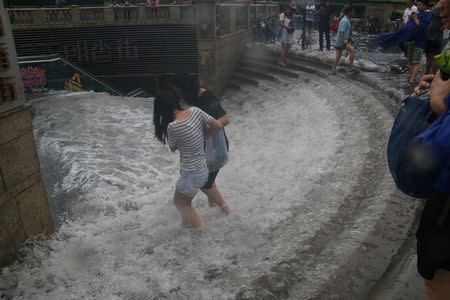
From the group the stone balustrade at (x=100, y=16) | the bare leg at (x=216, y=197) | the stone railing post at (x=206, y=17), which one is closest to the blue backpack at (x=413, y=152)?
the bare leg at (x=216, y=197)

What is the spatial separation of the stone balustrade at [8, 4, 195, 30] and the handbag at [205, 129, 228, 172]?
11.8m

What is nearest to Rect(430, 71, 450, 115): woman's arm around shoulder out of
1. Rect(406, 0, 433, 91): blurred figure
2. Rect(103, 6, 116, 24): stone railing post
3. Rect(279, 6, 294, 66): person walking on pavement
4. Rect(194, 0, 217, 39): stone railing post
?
Rect(406, 0, 433, 91): blurred figure

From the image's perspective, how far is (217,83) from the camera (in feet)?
49.8

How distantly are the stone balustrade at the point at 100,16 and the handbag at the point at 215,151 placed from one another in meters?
11.8

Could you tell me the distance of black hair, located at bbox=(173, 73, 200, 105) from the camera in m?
4.00

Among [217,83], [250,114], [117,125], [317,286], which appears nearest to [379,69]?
[250,114]

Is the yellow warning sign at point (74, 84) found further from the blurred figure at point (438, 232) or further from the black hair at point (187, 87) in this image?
the blurred figure at point (438, 232)

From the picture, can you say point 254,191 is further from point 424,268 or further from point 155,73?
point 155,73

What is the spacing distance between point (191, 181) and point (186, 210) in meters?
0.44

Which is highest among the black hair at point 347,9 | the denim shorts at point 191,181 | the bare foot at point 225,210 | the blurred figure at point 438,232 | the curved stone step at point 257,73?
the black hair at point 347,9

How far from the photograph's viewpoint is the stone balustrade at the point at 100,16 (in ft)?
48.7

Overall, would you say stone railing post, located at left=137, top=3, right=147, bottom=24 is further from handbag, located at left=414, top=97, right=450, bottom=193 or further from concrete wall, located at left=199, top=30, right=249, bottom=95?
handbag, located at left=414, top=97, right=450, bottom=193

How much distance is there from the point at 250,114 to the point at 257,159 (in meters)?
4.61

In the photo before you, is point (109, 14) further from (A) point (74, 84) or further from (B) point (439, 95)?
(B) point (439, 95)
